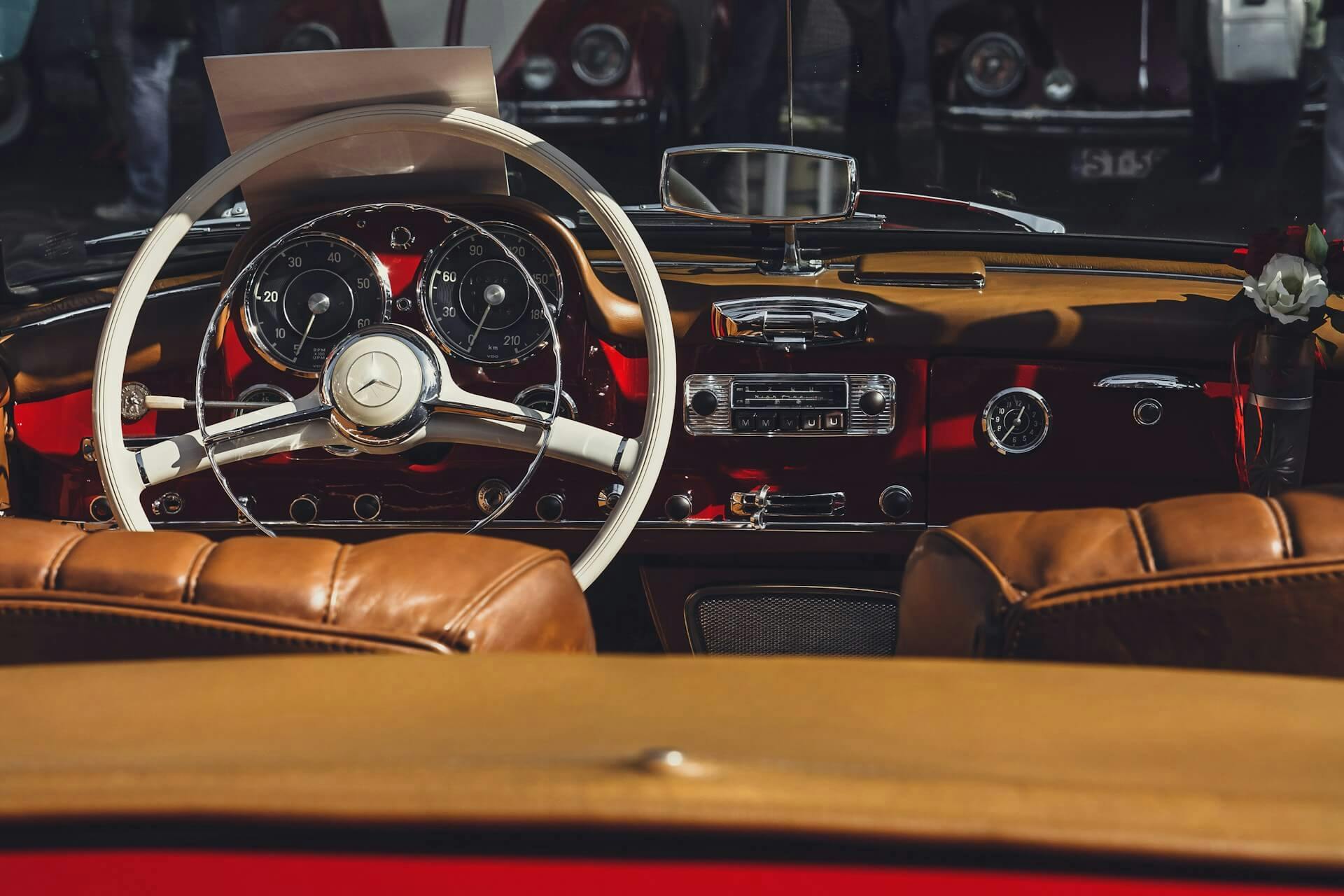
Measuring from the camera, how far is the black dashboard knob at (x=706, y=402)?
234 cm

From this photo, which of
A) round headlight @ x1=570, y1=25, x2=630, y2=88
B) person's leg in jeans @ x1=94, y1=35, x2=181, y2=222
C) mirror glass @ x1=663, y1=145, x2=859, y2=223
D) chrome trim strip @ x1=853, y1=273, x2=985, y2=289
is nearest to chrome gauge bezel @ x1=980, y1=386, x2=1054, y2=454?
chrome trim strip @ x1=853, y1=273, x2=985, y2=289

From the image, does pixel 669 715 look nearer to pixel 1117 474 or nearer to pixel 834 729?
pixel 834 729

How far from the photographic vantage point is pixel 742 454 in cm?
237

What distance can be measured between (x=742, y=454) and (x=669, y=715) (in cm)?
175

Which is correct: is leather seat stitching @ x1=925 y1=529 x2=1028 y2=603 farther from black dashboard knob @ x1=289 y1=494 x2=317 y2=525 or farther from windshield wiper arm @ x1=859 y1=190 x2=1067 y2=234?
windshield wiper arm @ x1=859 y1=190 x2=1067 y2=234

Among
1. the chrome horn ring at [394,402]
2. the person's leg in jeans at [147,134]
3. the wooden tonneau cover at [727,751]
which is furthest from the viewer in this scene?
the person's leg in jeans at [147,134]

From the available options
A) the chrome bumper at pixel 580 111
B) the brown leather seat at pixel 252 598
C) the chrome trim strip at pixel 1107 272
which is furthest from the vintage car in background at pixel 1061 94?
the brown leather seat at pixel 252 598

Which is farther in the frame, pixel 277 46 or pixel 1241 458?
pixel 277 46

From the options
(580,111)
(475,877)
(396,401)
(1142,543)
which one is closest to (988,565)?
(1142,543)

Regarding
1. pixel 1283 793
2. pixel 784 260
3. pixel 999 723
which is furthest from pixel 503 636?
pixel 784 260

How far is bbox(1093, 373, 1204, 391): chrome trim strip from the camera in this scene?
7.43 ft

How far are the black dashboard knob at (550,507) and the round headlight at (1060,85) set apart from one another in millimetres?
1308

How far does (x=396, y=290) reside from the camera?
7.56 ft

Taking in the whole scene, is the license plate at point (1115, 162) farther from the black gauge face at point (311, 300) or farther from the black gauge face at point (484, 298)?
the black gauge face at point (311, 300)
